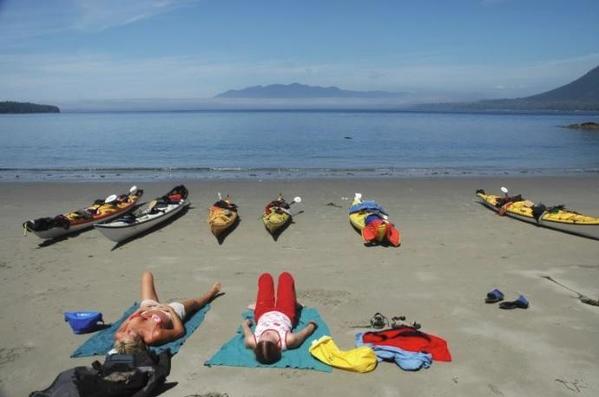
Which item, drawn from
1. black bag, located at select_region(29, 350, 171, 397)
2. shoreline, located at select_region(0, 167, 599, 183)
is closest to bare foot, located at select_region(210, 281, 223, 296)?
black bag, located at select_region(29, 350, 171, 397)

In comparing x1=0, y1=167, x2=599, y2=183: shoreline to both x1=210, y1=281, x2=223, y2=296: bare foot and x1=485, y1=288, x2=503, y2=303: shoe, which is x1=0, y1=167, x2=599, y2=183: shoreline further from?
x1=485, y1=288, x2=503, y2=303: shoe

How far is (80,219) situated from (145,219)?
62.4 inches

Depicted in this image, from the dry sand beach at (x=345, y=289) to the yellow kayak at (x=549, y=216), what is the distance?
A: 27cm

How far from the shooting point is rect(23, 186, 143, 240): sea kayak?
1038 cm

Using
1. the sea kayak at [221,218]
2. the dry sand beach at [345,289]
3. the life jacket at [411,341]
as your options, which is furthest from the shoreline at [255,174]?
the life jacket at [411,341]

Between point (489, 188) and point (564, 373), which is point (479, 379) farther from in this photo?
point (489, 188)

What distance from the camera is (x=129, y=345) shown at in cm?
538

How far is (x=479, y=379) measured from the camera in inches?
208

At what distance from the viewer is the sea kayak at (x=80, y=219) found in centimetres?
1038

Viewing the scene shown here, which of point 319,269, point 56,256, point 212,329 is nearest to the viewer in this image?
point 212,329

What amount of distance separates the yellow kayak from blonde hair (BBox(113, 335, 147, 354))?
31.6 feet

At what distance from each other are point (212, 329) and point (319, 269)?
299 cm

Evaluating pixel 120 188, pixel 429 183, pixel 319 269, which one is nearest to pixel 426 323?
pixel 319 269

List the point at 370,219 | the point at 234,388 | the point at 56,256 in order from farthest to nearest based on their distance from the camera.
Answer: the point at 370,219
the point at 56,256
the point at 234,388
